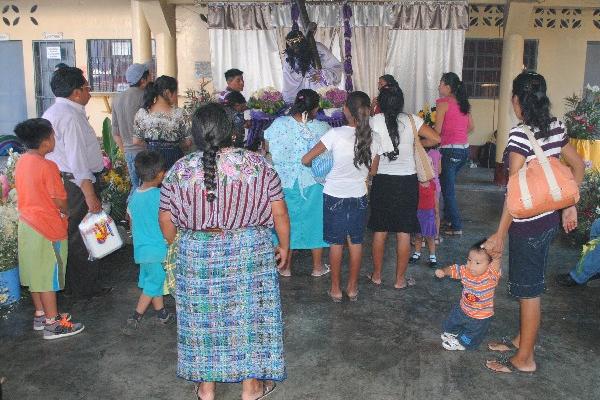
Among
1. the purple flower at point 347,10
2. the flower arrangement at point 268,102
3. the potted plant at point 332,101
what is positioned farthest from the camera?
the purple flower at point 347,10

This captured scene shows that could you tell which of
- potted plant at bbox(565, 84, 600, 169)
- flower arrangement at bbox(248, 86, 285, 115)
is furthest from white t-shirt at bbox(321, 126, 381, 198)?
potted plant at bbox(565, 84, 600, 169)

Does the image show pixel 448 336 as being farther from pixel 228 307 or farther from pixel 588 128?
pixel 588 128

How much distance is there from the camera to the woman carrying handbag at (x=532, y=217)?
3.02 m

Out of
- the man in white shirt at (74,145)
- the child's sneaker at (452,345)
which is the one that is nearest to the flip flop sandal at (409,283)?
the child's sneaker at (452,345)

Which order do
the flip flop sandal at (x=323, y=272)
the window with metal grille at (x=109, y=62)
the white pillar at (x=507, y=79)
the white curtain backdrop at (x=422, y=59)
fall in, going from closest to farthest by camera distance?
the flip flop sandal at (x=323, y=272)
the white pillar at (x=507, y=79)
the white curtain backdrop at (x=422, y=59)
the window with metal grille at (x=109, y=62)

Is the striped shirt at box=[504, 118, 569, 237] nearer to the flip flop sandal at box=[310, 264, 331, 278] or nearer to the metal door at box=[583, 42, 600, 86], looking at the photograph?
the flip flop sandal at box=[310, 264, 331, 278]

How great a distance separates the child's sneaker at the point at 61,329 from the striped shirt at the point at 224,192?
1703 millimetres

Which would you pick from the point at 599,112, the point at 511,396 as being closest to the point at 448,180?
the point at 599,112

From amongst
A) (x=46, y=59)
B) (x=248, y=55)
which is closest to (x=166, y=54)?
(x=248, y=55)

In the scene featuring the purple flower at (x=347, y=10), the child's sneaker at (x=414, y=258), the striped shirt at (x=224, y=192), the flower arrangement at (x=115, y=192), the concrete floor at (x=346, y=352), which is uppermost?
the purple flower at (x=347, y=10)

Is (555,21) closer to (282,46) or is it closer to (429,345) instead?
(282,46)

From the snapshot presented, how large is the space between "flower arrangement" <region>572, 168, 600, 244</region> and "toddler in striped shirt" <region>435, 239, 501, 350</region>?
2860mm

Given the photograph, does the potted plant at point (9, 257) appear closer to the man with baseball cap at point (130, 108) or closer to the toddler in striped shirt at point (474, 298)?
the man with baseball cap at point (130, 108)

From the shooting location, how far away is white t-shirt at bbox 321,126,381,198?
4.09 m
